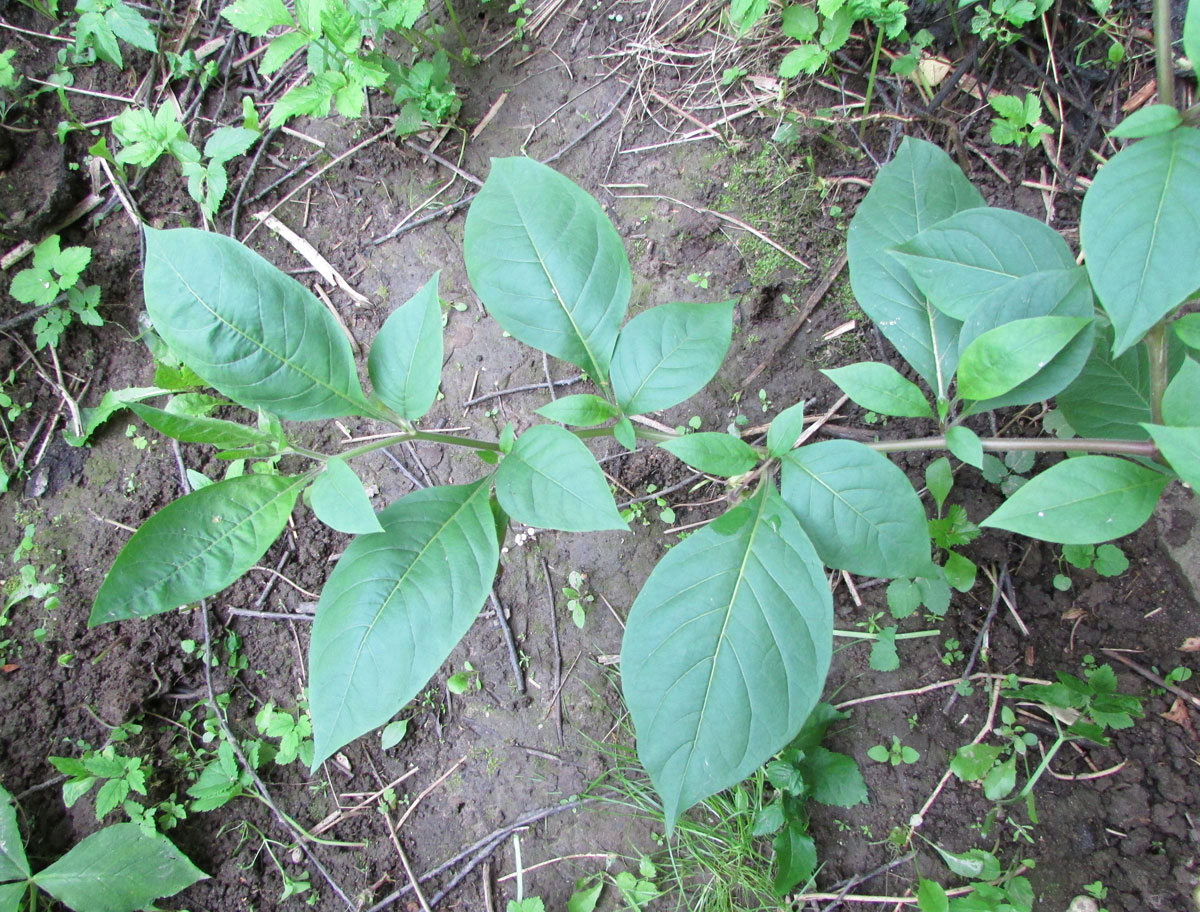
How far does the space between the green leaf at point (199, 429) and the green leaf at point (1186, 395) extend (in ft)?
6.58

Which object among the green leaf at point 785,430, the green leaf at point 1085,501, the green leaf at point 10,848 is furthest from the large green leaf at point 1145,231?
the green leaf at point 10,848

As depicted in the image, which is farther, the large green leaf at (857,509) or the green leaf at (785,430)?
the green leaf at (785,430)

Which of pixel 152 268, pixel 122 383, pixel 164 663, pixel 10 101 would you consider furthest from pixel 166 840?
pixel 10 101

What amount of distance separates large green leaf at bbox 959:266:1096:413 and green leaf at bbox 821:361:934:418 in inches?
5.7

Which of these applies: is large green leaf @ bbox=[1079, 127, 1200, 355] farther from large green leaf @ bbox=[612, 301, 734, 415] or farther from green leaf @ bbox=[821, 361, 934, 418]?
large green leaf @ bbox=[612, 301, 734, 415]

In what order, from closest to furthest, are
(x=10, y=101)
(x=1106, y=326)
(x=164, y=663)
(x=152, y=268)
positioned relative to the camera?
(x=152, y=268) → (x=1106, y=326) → (x=164, y=663) → (x=10, y=101)

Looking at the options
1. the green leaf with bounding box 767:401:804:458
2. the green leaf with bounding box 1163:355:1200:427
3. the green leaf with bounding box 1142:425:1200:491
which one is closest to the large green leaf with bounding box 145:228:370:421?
the green leaf with bounding box 767:401:804:458

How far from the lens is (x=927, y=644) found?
2.22 metres

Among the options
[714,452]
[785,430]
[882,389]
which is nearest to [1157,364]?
[882,389]

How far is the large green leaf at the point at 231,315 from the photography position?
5.37 ft

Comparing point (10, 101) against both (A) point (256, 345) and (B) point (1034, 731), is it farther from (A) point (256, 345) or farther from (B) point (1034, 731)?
(B) point (1034, 731)

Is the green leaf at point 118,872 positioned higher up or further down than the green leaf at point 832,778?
further down

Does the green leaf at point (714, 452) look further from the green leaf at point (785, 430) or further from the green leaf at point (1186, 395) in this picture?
the green leaf at point (1186, 395)

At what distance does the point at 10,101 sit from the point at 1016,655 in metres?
4.27
